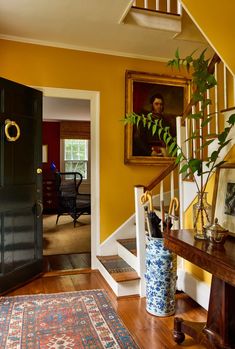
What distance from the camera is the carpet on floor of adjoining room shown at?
14.0ft

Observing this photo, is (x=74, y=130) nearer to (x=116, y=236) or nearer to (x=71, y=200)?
(x=71, y=200)

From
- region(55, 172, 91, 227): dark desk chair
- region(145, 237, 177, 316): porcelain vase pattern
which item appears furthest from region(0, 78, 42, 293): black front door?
region(55, 172, 91, 227): dark desk chair

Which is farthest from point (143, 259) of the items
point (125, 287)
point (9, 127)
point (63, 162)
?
point (63, 162)

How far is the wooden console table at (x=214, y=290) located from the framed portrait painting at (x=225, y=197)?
5.4 inches

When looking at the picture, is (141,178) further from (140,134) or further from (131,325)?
(131,325)

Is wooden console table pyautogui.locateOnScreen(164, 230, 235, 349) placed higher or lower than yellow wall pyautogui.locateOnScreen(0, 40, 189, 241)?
lower

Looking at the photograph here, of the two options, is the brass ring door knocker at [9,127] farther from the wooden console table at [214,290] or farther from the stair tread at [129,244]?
the wooden console table at [214,290]

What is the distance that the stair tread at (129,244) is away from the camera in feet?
10.4

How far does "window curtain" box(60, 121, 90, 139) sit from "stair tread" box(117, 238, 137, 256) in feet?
15.8

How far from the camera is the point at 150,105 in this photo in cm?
372

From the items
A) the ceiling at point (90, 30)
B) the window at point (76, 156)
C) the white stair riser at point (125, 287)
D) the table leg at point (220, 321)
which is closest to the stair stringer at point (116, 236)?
the white stair riser at point (125, 287)

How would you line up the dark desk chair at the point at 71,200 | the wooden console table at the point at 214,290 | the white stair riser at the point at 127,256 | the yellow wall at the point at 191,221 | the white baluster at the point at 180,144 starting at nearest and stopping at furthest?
the wooden console table at the point at 214,290 < the yellow wall at the point at 191,221 < the white baluster at the point at 180,144 < the white stair riser at the point at 127,256 < the dark desk chair at the point at 71,200

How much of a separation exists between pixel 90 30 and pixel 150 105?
3.82 feet

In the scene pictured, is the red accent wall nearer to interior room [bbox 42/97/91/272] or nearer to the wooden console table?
interior room [bbox 42/97/91/272]
